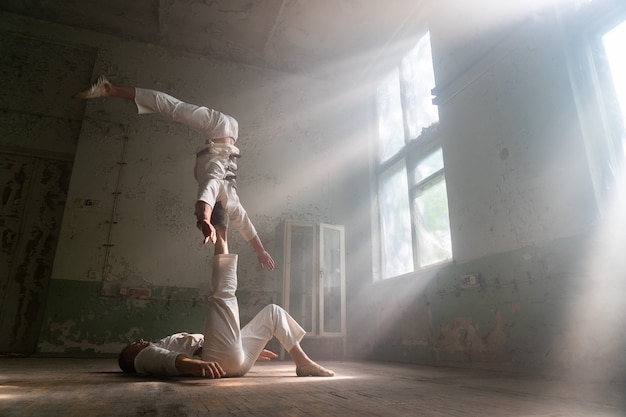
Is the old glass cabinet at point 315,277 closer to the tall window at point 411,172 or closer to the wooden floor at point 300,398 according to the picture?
the tall window at point 411,172

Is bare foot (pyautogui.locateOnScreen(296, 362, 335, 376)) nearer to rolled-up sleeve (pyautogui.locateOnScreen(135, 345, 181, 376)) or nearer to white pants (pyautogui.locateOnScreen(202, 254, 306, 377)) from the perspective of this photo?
white pants (pyautogui.locateOnScreen(202, 254, 306, 377))

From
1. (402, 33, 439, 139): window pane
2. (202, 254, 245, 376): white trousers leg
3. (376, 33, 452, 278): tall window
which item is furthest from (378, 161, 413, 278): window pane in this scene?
(202, 254, 245, 376): white trousers leg

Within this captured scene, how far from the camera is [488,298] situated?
3.27 m

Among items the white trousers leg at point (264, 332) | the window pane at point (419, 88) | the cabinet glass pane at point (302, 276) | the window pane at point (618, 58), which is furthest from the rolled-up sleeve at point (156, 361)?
the window pane at point (419, 88)

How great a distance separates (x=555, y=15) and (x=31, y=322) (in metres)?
6.31

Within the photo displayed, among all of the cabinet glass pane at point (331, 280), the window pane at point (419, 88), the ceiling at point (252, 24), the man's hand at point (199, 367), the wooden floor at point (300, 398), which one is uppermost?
the ceiling at point (252, 24)

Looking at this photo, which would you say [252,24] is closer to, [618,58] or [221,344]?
[618,58]

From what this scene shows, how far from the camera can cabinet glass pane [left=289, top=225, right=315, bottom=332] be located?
4988 mm

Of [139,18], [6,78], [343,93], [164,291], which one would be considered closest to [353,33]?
[343,93]

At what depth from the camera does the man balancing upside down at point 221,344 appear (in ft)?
7.06

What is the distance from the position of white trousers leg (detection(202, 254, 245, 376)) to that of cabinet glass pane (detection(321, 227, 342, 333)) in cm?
291

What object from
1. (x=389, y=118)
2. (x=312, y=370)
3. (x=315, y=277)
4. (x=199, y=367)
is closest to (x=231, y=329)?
(x=199, y=367)

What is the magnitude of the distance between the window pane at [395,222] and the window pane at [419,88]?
0.63m

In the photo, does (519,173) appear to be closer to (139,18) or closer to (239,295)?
(239,295)
